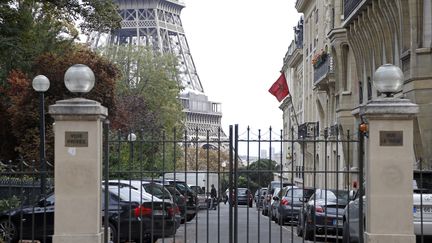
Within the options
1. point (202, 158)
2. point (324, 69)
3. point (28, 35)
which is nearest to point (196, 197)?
point (28, 35)

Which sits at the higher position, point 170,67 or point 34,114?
point 170,67

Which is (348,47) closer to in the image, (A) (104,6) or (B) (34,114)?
(B) (34,114)

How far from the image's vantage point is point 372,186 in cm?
1136

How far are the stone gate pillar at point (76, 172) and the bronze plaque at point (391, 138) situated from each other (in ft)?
13.0

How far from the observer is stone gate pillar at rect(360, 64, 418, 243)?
1130 centimetres

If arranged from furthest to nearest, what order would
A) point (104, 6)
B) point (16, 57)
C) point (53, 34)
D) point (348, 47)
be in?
point (348, 47) → point (53, 34) → point (16, 57) → point (104, 6)

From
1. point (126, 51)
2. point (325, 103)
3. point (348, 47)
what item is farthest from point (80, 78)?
point (126, 51)

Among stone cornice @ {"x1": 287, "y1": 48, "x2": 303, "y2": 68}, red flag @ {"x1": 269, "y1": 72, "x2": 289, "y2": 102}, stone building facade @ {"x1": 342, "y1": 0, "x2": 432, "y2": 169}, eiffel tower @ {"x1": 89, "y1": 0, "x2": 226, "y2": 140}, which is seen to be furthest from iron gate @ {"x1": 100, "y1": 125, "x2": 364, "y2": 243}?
eiffel tower @ {"x1": 89, "y1": 0, "x2": 226, "y2": 140}

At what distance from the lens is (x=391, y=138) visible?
445 inches

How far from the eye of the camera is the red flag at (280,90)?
37281mm

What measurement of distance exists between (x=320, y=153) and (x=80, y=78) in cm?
4058

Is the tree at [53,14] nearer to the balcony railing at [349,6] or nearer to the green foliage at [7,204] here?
the green foliage at [7,204]

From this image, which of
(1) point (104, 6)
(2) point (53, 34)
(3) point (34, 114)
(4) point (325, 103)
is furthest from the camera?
(4) point (325, 103)

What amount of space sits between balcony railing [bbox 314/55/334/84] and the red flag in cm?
543
